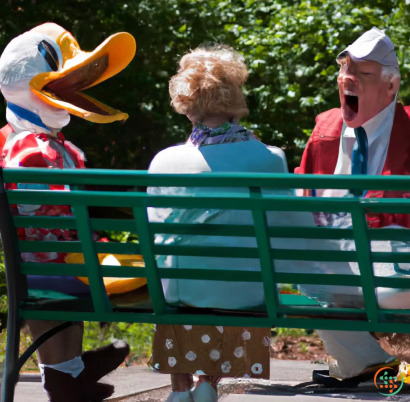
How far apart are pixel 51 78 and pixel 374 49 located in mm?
1288

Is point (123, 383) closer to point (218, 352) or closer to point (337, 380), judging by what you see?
point (337, 380)

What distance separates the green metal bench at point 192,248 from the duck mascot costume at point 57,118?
1.47 feet

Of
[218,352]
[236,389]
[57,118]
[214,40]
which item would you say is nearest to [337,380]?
[236,389]

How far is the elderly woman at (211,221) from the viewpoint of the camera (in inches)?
103

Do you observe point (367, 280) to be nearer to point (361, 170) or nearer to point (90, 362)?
point (361, 170)

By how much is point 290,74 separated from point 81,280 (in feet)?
11.8

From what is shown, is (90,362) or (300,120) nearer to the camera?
(90,362)

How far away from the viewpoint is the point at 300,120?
6176 millimetres

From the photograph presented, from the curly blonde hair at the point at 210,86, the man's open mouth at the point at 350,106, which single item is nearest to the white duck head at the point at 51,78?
the curly blonde hair at the point at 210,86

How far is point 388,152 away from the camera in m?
2.96

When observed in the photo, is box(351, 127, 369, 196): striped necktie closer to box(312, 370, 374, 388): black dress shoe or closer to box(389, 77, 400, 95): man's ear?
box(389, 77, 400, 95): man's ear

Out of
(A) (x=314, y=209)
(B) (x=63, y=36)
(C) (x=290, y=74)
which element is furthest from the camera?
(C) (x=290, y=74)

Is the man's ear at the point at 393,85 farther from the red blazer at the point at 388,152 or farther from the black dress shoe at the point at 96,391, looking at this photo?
the black dress shoe at the point at 96,391

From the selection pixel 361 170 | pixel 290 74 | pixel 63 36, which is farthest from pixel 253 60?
pixel 361 170
